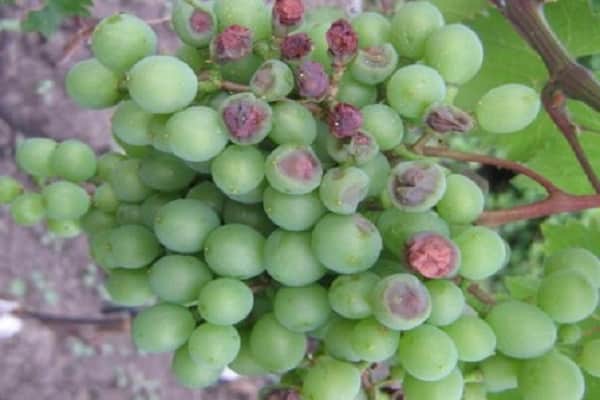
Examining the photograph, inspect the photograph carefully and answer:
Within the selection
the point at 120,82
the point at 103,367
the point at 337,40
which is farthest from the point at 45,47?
the point at 337,40

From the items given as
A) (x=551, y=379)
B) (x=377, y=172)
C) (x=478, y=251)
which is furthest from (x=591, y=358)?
(x=377, y=172)

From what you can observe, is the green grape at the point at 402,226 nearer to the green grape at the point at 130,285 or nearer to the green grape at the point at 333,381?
the green grape at the point at 333,381

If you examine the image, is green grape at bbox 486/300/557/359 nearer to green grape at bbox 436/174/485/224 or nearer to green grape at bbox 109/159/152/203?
green grape at bbox 436/174/485/224

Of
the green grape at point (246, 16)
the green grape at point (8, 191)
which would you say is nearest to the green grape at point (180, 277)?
the green grape at point (246, 16)

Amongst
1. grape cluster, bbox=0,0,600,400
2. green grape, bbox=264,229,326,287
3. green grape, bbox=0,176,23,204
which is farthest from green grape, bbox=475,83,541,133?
green grape, bbox=0,176,23,204

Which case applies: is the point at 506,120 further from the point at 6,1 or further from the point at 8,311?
the point at 8,311

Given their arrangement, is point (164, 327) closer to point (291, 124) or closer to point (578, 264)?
point (291, 124)
